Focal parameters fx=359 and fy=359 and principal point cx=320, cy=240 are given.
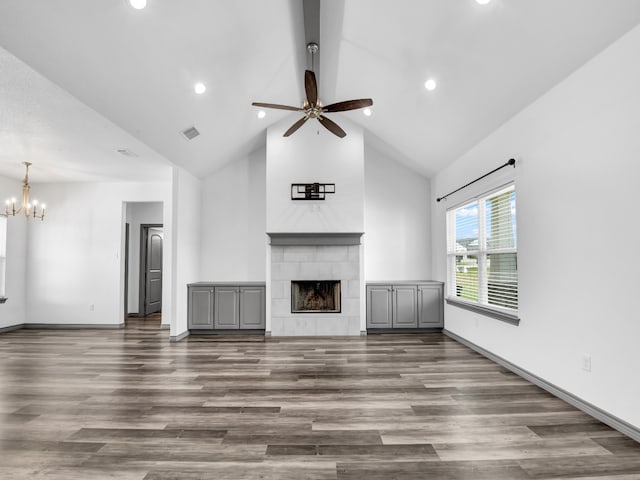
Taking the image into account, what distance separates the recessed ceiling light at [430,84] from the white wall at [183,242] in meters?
4.07

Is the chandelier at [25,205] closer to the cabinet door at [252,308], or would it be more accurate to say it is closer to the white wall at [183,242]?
the white wall at [183,242]

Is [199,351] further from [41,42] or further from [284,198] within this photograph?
[41,42]

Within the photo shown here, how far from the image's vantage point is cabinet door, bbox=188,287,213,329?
20.7ft

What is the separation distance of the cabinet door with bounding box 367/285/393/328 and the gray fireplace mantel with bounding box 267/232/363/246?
0.92 meters

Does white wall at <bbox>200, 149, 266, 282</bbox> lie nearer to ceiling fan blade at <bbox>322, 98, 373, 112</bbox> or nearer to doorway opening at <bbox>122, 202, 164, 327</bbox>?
doorway opening at <bbox>122, 202, 164, 327</bbox>

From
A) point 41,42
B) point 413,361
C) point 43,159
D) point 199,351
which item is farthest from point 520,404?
point 43,159

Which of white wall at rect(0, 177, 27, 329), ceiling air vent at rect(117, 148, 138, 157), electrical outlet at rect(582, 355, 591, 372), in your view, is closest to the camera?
electrical outlet at rect(582, 355, 591, 372)

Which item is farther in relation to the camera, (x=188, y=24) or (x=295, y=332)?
(x=295, y=332)

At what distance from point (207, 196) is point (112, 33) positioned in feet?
13.5

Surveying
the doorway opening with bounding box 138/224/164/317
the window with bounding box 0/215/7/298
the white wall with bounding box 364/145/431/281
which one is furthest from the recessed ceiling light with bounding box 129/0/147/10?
A: the doorway opening with bounding box 138/224/164/317

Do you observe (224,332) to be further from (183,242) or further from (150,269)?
(150,269)

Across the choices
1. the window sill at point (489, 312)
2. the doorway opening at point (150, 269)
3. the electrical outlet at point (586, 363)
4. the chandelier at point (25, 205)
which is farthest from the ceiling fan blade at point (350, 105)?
the doorway opening at point (150, 269)

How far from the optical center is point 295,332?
6188mm

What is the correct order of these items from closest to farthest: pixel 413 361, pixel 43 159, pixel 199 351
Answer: pixel 413 361 < pixel 199 351 < pixel 43 159
